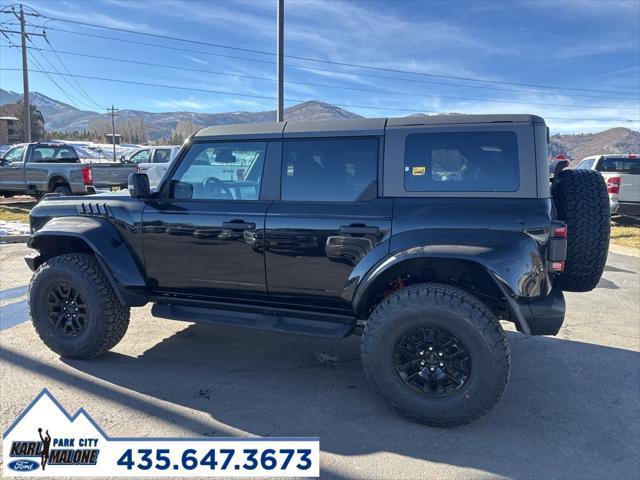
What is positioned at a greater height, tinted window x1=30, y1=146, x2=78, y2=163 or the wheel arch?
tinted window x1=30, y1=146, x2=78, y2=163

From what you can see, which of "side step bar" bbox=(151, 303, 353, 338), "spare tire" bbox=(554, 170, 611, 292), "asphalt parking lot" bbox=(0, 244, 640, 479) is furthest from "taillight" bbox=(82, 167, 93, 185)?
"spare tire" bbox=(554, 170, 611, 292)

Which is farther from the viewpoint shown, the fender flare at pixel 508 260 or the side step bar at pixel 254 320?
the side step bar at pixel 254 320

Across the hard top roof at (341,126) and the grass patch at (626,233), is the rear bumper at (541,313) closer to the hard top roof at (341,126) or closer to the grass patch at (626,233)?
the hard top roof at (341,126)

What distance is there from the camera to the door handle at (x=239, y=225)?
337cm

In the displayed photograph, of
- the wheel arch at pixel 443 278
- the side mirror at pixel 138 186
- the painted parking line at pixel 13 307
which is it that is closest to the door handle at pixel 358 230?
the wheel arch at pixel 443 278

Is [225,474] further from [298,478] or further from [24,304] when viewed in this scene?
[24,304]

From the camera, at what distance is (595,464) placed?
8.49ft

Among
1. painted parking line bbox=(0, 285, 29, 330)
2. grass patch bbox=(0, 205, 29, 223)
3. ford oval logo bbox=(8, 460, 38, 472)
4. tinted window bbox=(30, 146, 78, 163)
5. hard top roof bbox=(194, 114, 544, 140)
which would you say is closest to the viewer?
ford oval logo bbox=(8, 460, 38, 472)

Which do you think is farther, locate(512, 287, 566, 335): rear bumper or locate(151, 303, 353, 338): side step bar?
locate(151, 303, 353, 338): side step bar

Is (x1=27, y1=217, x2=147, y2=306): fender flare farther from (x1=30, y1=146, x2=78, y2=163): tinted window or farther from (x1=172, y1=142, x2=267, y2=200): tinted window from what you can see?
(x1=30, y1=146, x2=78, y2=163): tinted window

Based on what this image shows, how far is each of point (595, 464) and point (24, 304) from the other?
18.8 feet

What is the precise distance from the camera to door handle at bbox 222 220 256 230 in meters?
3.37

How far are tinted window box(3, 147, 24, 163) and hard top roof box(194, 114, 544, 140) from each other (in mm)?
12876

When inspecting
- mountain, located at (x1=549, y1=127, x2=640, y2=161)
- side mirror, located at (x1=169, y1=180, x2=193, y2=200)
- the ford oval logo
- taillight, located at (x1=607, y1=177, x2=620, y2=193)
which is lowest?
the ford oval logo
